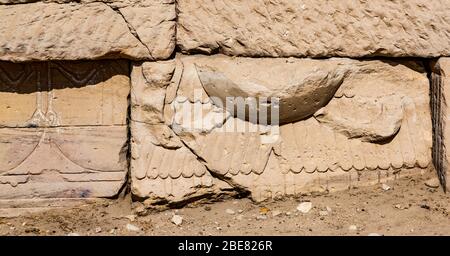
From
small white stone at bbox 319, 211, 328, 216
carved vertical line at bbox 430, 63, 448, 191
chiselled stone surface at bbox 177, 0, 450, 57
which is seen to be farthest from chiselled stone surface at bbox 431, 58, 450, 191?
small white stone at bbox 319, 211, 328, 216

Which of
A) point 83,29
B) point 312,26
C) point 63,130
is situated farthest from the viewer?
point 63,130

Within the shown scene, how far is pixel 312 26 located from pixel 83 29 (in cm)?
113

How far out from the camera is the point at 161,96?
388 cm

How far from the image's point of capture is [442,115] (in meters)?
3.93

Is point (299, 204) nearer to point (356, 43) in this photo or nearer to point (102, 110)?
point (356, 43)

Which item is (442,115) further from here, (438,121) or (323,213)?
(323,213)

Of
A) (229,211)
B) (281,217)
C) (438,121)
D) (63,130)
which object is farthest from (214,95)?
(438,121)

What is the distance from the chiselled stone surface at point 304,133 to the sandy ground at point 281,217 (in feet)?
0.31

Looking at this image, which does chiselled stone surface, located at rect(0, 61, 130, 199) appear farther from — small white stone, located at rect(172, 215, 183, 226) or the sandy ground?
small white stone, located at rect(172, 215, 183, 226)

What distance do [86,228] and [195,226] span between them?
0.54 m

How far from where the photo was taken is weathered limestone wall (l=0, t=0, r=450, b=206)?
3.80 metres

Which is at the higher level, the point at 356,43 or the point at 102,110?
the point at 356,43

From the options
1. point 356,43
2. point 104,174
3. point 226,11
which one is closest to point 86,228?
point 104,174

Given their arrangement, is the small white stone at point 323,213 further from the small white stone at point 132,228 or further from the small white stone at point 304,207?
the small white stone at point 132,228
